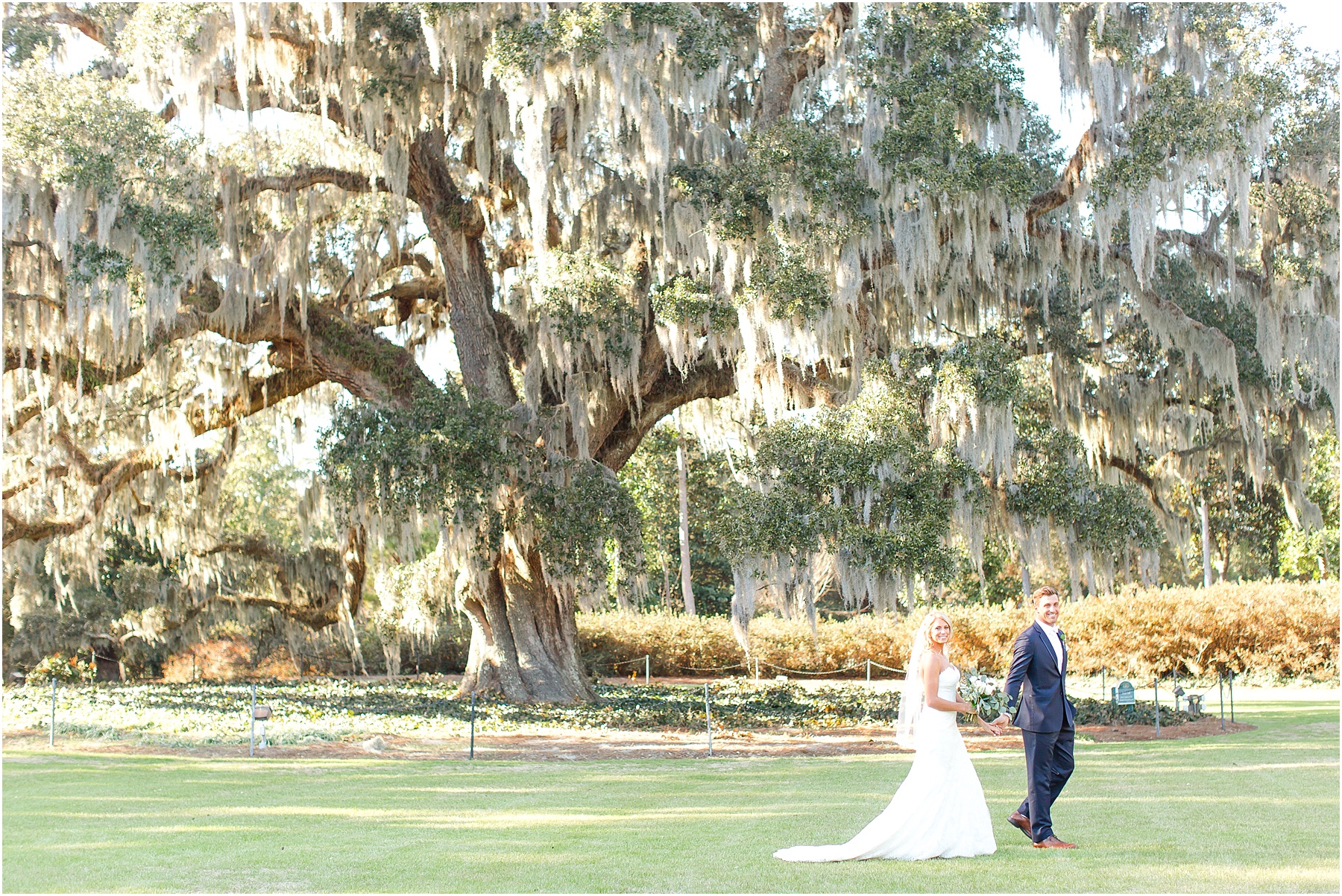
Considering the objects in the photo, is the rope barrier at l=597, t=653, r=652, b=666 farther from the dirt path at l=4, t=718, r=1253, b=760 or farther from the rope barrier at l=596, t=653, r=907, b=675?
the dirt path at l=4, t=718, r=1253, b=760

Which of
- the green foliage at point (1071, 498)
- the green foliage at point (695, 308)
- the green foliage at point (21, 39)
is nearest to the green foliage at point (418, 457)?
the green foliage at point (695, 308)

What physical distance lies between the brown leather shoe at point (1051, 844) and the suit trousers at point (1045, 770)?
1 cm

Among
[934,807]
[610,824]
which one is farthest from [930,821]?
[610,824]

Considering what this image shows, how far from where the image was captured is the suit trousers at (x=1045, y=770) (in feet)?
20.1

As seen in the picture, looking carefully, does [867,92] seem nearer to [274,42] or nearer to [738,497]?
[738,497]

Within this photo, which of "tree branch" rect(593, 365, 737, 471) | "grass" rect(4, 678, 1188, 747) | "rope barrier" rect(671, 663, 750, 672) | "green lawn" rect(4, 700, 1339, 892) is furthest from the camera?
"rope barrier" rect(671, 663, 750, 672)

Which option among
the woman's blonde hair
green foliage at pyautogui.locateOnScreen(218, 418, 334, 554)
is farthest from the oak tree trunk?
green foliage at pyautogui.locateOnScreen(218, 418, 334, 554)

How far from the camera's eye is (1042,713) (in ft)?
20.5

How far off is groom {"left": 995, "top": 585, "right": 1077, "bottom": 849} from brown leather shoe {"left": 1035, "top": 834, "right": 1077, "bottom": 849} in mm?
55

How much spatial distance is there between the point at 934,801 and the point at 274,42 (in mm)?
12420

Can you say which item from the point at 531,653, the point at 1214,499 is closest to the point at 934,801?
the point at 531,653

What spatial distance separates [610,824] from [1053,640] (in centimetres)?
300

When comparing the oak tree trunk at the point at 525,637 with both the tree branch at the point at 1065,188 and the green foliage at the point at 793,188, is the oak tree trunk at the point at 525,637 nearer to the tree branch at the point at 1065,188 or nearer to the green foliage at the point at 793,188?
the green foliage at the point at 793,188

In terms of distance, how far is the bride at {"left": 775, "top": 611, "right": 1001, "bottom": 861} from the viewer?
5887 mm
